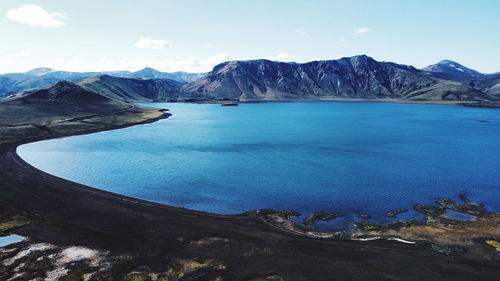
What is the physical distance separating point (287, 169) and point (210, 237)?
4073cm

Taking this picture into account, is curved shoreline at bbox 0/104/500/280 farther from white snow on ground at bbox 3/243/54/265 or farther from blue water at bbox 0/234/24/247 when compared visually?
blue water at bbox 0/234/24/247

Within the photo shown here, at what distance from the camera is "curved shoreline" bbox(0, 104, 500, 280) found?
3238 centimetres

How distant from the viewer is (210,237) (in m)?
39.7

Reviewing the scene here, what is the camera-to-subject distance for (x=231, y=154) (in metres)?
96.1

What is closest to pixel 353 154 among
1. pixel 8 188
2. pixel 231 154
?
pixel 231 154

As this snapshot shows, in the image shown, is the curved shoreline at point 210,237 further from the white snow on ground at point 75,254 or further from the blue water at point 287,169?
the blue water at point 287,169

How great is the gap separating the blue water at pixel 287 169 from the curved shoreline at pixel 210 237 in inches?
255

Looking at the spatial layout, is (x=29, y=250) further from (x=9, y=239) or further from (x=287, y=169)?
(x=287, y=169)

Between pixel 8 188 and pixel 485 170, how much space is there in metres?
111

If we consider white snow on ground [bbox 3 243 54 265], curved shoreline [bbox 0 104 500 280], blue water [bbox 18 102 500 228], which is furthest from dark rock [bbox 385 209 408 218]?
white snow on ground [bbox 3 243 54 265]

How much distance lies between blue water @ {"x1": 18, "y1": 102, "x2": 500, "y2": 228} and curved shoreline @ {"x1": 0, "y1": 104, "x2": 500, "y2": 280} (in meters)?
6.47

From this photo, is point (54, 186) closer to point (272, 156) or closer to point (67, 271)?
point (67, 271)

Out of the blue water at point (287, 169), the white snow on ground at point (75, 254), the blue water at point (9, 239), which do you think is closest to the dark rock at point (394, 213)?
the blue water at point (287, 169)

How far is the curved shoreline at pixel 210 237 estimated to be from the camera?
32.4m
